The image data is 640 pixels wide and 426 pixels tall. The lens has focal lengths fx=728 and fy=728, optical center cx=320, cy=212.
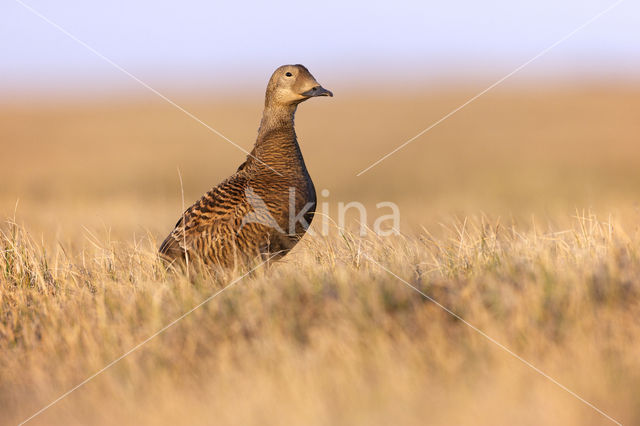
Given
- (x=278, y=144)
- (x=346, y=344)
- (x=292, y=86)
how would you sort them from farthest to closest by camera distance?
(x=292, y=86), (x=278, y=144), (x=346, y=344)

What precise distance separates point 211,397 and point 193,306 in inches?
33.8

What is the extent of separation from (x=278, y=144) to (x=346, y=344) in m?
2.67

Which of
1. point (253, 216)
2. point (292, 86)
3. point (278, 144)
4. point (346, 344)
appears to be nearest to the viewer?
point (346, 344)

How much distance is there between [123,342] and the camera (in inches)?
156

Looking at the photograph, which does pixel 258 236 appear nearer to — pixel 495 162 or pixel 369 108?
pixel 495 162

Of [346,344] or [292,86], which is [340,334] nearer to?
[346,344]

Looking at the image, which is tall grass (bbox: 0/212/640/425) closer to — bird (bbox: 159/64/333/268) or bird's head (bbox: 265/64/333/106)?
bird (bbox: 159/64/333/268)

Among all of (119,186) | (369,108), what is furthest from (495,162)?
(369,108)

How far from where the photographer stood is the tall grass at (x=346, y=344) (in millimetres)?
3193

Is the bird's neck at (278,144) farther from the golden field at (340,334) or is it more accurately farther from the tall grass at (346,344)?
the tall grass at (346,344)

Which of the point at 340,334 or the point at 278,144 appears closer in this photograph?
the point at 340,334

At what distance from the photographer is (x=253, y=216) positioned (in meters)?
5.27

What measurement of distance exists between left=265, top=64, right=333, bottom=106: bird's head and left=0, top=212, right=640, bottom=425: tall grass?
6.17 feet

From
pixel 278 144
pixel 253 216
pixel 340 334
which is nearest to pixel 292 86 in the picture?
pixel 278 144
